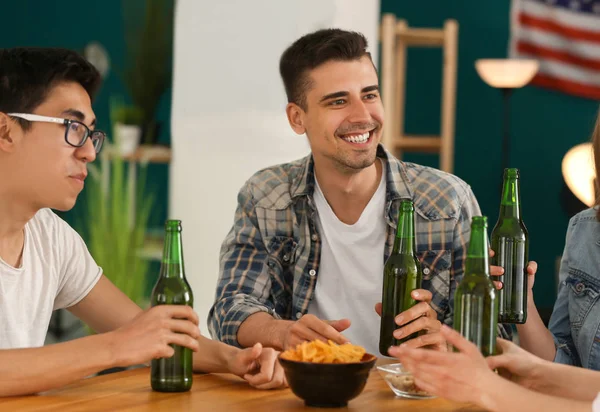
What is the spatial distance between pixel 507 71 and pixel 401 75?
66 cm

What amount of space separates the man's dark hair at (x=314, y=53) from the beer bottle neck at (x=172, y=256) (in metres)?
1.00

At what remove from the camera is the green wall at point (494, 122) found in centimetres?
593

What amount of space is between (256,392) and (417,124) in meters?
4.62

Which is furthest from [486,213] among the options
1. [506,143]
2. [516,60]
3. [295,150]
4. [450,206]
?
[450,206]

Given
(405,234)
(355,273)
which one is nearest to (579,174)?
(355,273)

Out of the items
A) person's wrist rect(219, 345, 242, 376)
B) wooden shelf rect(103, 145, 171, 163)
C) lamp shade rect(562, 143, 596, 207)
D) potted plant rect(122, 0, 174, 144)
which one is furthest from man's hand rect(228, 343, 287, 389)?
potted plant rect(122, 0, 174, 144)

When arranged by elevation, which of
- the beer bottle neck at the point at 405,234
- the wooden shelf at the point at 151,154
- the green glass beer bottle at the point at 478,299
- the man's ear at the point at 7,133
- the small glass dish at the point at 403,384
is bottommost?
the small glass dish at the point at 403,384

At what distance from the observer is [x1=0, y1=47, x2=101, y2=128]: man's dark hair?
6.39 ft

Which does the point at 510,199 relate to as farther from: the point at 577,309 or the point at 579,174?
the point at 579,174

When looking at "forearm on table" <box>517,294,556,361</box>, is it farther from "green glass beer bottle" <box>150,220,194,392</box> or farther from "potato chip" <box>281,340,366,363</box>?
"green glass beer bottle" <box>150,220,194,392</box>

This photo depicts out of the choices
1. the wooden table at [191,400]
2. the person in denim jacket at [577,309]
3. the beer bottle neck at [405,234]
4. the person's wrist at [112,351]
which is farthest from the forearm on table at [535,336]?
the person's wrist at [112,351]

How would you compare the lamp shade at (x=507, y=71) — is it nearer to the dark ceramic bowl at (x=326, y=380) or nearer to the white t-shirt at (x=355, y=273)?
the white t-shirt at (x=355, y=273)

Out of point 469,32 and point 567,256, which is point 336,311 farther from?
point 469,32

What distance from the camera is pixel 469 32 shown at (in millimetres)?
6047
